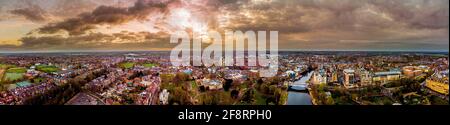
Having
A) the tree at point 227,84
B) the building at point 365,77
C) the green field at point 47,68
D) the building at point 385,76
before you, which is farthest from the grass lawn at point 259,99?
the green field at point 47,68

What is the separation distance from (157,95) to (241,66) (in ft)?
3.82

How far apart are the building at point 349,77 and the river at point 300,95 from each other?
443mm

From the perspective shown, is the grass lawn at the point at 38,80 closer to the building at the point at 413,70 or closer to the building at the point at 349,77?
the building at the point at 349,77

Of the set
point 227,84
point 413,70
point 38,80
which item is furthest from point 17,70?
point 413,70

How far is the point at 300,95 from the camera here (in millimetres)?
4078

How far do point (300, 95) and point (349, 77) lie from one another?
753 mm

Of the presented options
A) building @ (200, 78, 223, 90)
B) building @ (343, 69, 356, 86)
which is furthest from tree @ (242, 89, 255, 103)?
building @ (343, 69, 356, 86)

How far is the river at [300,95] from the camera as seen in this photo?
13.0ft

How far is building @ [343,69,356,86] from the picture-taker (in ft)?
13.7

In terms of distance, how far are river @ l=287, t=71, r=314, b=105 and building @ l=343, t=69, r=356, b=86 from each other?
44 centimetres

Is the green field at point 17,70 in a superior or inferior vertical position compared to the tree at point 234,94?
superior

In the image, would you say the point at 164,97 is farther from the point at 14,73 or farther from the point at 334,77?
the point at 334,77
